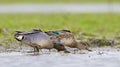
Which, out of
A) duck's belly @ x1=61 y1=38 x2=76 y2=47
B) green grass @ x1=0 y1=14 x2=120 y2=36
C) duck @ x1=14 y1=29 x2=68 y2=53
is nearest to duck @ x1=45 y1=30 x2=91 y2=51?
duck's belly @ x1=61 y1=38 x2=76 y2=47

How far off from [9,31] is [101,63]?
4.43 m

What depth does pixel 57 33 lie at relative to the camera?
11.6m

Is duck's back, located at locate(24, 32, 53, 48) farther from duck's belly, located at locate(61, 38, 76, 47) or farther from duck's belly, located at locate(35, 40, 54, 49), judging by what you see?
duck's belly, located at locate(61, 38, 76, 47)

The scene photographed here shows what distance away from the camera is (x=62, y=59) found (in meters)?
10.8

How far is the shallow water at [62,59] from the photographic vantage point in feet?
33.7

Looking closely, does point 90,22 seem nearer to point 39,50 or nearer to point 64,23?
point 64,23

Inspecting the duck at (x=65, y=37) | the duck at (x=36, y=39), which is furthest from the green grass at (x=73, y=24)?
the duck at (x=36, y=39)

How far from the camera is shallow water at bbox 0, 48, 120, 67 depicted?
10273 millimetres

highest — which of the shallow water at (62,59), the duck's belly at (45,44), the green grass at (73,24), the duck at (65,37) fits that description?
the green grass at (73,24)

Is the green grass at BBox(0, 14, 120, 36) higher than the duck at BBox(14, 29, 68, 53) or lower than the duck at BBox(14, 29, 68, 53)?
higher

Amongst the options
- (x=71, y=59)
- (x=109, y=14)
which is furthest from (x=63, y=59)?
(x=109, y=14)

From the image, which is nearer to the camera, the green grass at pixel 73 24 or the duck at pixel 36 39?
the duck at pixel 36 39

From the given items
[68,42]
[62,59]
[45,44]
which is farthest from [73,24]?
[62,59]

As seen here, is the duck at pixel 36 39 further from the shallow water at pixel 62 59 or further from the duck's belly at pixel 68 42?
the duck's belly at pixel 68 42
